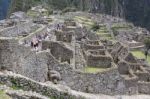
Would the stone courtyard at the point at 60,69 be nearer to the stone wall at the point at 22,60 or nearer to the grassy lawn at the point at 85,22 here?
the stone wall at the point at 22,60

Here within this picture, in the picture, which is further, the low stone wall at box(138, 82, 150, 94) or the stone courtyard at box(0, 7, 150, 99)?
the low stone wall at box(138, 82, 150, 94)

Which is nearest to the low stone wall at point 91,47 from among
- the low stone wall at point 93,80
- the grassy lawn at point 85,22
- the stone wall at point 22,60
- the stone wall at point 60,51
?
the stone wall at point 60,51

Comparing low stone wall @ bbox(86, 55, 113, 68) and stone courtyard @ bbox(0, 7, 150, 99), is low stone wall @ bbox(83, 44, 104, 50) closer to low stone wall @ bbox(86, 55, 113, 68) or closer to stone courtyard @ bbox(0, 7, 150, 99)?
stone courtyard @ bbox(0, 7, 150, 99)

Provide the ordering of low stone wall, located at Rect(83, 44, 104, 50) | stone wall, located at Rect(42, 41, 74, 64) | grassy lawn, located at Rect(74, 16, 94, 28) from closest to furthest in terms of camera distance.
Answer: stone wall, located at Rect(42, 41, 74, 64), low stone wall, located at Rect(83, 44, 104, 50), grassy lawn, located at Rect(74, 16, 94, 28)

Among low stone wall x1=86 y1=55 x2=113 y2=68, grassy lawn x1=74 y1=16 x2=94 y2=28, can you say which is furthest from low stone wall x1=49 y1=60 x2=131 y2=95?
grassy lawn x1=74 y1=16 x2=94 y2=28

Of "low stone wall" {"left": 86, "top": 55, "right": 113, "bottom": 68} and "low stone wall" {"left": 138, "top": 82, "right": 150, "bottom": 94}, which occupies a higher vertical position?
"low stone wall" {"left": 86, "top": 55, "right": 113, "bottom": 68}

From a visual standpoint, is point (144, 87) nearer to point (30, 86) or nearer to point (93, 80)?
point (93, 80)

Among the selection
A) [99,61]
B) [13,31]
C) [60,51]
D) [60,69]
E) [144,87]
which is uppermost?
[13,31]

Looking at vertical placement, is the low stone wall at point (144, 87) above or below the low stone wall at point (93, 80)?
below

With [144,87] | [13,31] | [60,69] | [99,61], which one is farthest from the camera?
[144,87]

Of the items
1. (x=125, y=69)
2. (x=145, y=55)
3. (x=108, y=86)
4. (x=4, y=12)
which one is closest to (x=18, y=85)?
(x=108, y=86)

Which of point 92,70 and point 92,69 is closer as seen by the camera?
point 92,70

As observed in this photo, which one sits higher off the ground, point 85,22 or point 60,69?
point 60,69

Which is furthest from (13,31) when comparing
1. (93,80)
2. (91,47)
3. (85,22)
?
(85,22)
